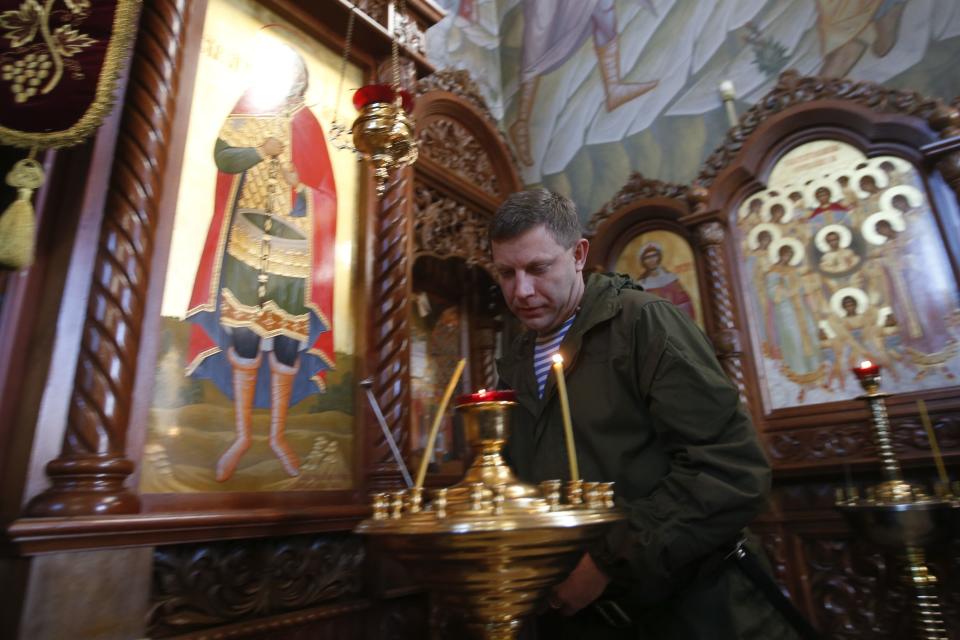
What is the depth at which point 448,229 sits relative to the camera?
3.68 metres

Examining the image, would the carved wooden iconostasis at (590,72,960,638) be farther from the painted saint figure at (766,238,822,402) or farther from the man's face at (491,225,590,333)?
the man's face at (491,225,590,333)

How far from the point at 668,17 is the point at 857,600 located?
405 centimetres

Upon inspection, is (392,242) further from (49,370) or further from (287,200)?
(49,370)

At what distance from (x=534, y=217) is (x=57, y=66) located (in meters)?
1.39

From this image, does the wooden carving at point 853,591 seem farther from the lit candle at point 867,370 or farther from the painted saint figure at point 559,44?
the painted saint figure at point 559,44

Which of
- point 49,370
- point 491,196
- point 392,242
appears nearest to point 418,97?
point 491,196

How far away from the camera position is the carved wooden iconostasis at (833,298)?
2.88 meters

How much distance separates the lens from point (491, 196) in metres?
4.05

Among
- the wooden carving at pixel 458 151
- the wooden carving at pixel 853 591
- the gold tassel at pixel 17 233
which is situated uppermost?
the wooden carving at pixel 458 151

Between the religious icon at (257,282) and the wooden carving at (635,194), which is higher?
the wooden carving at (635,194)

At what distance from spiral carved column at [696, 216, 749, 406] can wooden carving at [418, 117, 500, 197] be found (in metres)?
1.53

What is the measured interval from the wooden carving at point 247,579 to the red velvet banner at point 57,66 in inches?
47.2

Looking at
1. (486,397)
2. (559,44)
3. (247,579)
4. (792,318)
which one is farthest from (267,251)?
(559,44)

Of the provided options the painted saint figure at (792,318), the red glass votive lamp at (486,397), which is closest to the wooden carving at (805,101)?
the painted saint figure at (792,318)
